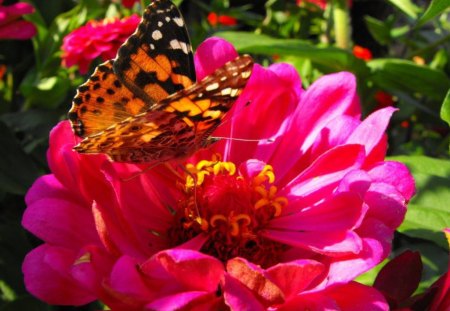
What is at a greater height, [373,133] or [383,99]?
[373,133]

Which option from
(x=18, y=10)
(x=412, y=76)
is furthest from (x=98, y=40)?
(x=412, y=76)

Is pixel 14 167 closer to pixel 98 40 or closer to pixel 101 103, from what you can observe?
pixel 98 40

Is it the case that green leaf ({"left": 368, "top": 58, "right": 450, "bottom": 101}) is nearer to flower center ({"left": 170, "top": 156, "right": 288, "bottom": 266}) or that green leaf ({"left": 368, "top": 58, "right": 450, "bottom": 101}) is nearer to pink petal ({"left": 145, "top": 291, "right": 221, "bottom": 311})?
flower center ({"left": 170, "top": 156, "right": 288, "bottom": 266})

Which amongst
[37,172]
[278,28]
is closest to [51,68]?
[37,172]

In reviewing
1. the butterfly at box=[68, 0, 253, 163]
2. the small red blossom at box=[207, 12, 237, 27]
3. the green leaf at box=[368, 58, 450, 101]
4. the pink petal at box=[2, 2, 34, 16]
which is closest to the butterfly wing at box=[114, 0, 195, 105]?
the butterfly at box=[68, 0, 253, 163]

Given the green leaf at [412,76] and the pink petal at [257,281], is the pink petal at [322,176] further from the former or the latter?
the green leaf at [412,76]

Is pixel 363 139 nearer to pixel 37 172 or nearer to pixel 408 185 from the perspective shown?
pixel 408 185

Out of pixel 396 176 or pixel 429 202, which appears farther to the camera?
pixel 429 202
